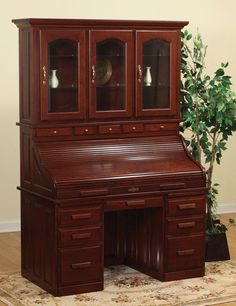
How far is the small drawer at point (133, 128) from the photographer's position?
5.38m

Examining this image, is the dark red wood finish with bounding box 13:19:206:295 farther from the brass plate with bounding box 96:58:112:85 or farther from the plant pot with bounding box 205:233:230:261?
the plant pot with bounding box 205:233:230:261

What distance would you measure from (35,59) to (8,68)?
1.65 meters

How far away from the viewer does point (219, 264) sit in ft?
19.0

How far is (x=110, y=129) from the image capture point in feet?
17.5

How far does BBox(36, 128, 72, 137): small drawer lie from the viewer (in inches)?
202

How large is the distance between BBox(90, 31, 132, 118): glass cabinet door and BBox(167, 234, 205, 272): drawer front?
0.91 metres

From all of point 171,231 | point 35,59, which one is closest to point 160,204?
point 171,231

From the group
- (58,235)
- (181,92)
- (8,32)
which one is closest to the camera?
(58,235)

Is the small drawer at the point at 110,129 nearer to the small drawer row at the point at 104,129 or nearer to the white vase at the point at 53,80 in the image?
the small drawer row at the point at 104,129

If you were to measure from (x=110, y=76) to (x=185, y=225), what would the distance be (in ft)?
3.59

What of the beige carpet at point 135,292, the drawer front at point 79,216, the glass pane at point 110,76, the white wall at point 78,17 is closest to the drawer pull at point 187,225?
the beige carpet at point 135,292

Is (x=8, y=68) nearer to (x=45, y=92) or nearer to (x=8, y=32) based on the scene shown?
(x=8, y=32)

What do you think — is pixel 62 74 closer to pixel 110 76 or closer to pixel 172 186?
pixel 110 76

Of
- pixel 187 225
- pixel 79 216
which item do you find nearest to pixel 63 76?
pixel 79 216
